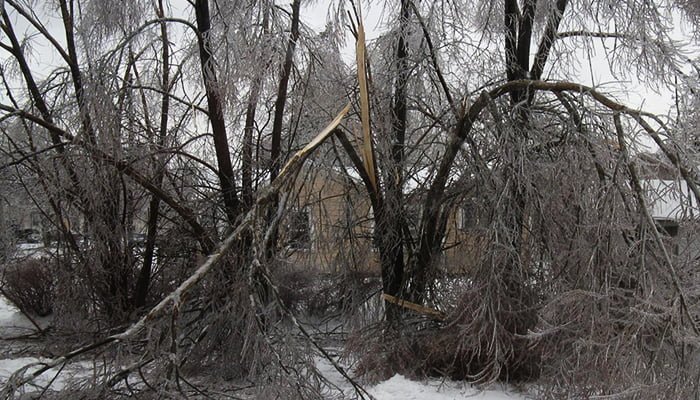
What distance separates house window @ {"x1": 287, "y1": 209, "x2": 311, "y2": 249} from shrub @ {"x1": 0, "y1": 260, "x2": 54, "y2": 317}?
6.53 meters

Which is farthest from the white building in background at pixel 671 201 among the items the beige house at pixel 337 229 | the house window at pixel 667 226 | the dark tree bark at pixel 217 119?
the dark tree bark at pixel 217 119

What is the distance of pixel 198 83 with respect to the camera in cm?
923

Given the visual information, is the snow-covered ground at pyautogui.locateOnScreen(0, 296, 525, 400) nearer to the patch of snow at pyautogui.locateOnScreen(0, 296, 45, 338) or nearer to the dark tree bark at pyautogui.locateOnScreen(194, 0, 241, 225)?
the dark tree bark at pyautogui.locateOnScreen(194, 0, 241, 225)

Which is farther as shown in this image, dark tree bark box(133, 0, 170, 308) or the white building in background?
dark tree bark box(133, 0, 170, 308)

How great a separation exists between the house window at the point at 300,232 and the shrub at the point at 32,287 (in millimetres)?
6530

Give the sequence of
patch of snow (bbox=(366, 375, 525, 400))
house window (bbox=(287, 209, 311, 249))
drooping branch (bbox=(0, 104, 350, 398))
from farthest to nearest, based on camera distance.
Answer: house window (bbox=(287, 209, 311, 249)), patch of snow (bbox=(366, 375, 525, 400)), drooping branch (bbox=(0, 104, 350, 398))

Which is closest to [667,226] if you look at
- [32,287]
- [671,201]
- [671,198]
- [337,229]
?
[671,201]

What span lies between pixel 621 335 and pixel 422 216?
12.0ft

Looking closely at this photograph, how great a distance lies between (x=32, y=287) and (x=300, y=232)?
731 cm

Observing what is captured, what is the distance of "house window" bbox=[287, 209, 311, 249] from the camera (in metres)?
9.42

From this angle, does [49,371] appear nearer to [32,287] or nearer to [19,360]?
[19,360]

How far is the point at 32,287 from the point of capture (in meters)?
13.9

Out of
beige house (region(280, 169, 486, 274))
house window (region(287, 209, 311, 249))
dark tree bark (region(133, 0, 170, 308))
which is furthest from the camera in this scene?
dark tree bark (region(133, 0, 170, 308))

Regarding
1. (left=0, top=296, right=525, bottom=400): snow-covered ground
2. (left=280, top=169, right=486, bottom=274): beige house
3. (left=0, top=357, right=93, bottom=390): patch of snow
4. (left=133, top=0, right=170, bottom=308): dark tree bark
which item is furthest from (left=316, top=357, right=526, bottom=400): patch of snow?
(left=133, top=0, right=170, bottom=308): dark tree bark
